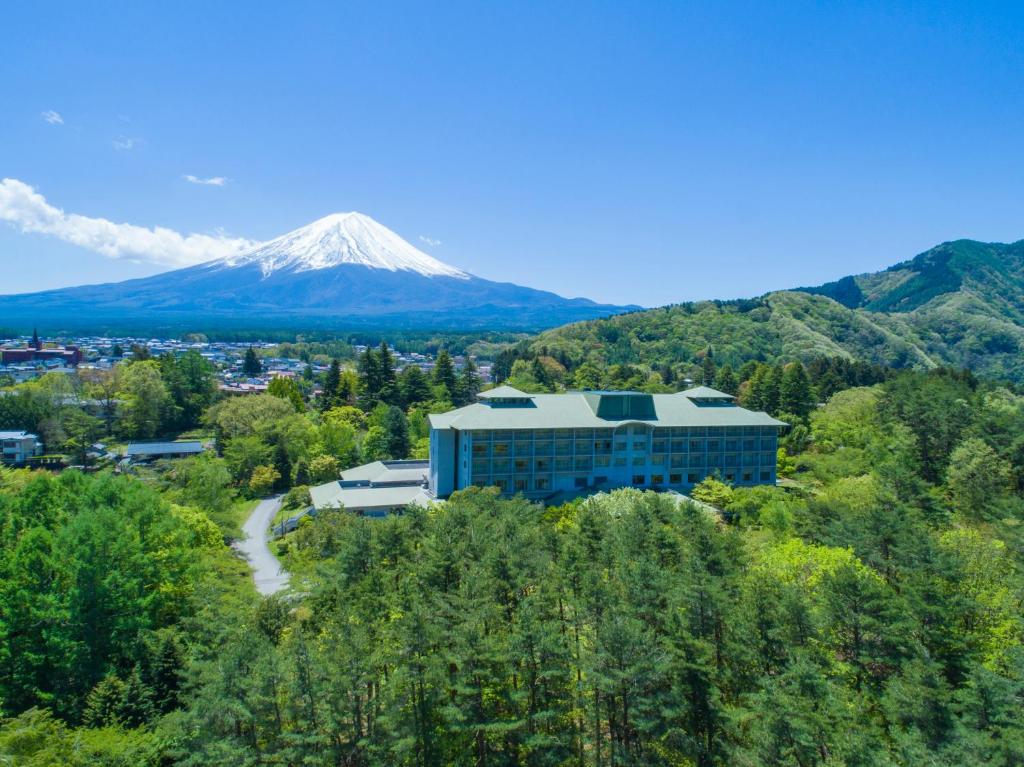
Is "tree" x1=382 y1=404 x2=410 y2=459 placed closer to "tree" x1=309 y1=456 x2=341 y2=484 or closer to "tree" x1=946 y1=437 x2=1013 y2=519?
"tree" x1=309 y1=456 x2=341 y2=484

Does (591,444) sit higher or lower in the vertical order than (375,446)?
higher

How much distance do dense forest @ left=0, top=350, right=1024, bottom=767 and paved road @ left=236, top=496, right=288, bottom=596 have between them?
326cm

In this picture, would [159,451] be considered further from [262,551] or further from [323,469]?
[262,551]

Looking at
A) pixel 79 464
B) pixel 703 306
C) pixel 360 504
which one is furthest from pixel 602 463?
pixel 703 306

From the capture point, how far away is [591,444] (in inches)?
1521

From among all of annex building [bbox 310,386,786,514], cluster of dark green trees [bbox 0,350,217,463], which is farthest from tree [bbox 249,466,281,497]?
cluster of dark green trees [bbox 0,350,217,463]

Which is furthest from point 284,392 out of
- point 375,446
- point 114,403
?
point 114,403

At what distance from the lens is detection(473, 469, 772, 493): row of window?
3709cm

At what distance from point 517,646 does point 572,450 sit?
24.0 meters

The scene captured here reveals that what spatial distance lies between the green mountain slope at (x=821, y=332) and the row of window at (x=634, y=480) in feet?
161

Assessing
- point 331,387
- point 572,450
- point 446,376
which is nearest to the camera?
point 572,450

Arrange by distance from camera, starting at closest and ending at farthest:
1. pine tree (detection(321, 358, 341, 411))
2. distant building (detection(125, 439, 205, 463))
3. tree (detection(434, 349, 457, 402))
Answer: distant building (detection(125, 439, 205, 463)) → pine tree (detection(321, 358, 341, 411)) → tree (detection(434, 349, 457, 402))

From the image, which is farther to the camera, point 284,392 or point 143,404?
point 143,404

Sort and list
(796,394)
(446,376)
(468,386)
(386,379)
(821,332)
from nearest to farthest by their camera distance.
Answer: (796,394)
(386,379)
(446,376)
(468,386)
(821,332)
